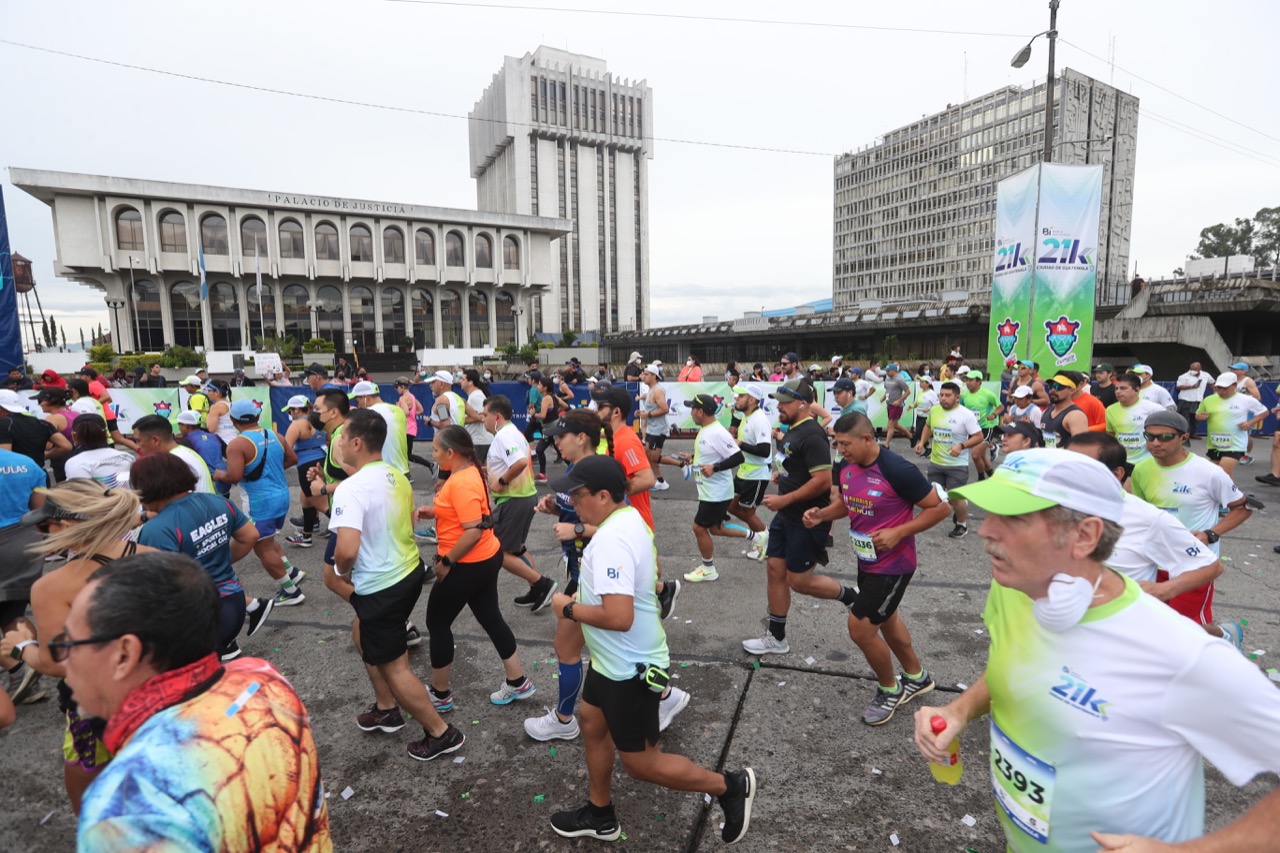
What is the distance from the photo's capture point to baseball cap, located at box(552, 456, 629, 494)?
281cm

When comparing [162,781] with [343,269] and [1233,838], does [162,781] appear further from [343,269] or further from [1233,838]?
[343,269]

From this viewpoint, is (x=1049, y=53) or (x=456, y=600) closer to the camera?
(x=456, y=600)

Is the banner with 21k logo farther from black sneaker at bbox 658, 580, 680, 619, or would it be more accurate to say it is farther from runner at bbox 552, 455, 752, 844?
runner at bbox 552, 455, 752, 844

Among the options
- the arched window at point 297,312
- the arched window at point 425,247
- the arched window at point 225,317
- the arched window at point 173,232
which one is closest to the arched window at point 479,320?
the arched window at point 425,247

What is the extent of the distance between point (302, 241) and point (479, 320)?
60.6 ft

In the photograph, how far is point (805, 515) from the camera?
4422mm

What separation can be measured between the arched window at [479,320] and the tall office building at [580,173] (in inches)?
979

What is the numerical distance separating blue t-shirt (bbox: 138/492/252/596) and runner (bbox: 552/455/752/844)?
205 cm

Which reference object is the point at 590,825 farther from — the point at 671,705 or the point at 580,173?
the point at 580,173

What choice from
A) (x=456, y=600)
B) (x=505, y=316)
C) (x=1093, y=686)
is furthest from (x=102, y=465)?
(x=505, y=316)

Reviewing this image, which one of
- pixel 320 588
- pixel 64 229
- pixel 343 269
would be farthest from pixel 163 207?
pixel 320 588

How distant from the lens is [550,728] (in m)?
3.81

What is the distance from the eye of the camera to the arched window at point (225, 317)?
2275 inches

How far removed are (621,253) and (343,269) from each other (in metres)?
53.8
